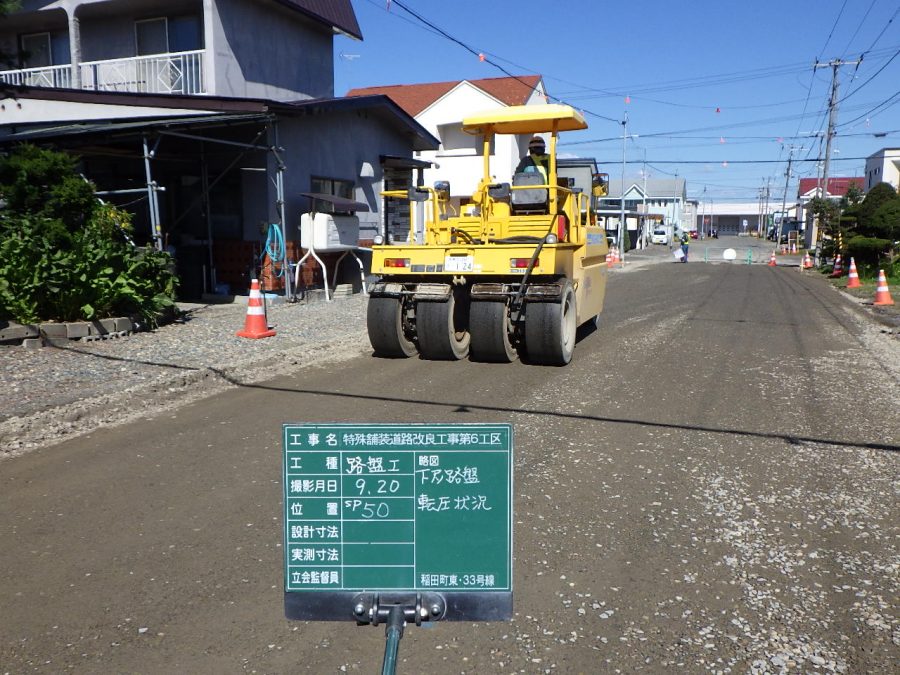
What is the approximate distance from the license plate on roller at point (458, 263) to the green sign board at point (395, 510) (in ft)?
21.6

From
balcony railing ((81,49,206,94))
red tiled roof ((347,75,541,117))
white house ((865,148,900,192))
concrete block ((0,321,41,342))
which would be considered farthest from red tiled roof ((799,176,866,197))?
concrete block ((0,321,41,342))

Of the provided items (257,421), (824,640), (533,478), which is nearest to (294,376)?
(257,421)

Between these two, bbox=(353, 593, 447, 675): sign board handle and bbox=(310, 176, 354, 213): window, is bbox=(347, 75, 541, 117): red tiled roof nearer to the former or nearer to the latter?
bbox=(310, 176, 354, 213): window

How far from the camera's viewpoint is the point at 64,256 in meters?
9.78

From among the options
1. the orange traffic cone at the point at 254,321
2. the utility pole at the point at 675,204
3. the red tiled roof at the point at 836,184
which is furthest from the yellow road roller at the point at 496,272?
the utility pole at the point at 675,204

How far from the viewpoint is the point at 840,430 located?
20.5 ft

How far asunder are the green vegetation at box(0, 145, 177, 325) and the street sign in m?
8.44

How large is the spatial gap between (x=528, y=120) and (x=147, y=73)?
12064 mm

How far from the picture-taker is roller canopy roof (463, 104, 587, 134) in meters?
9.84

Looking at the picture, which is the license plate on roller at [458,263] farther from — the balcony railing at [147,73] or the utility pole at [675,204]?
the utility pole at [675,204]

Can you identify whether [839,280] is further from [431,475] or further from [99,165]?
[431,475]

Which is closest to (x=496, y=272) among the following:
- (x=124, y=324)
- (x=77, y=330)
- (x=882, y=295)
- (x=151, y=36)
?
→ (x=124, y=324)

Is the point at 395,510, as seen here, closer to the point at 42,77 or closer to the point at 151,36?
the point at 151,36

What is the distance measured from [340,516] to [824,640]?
2191 millimetres
